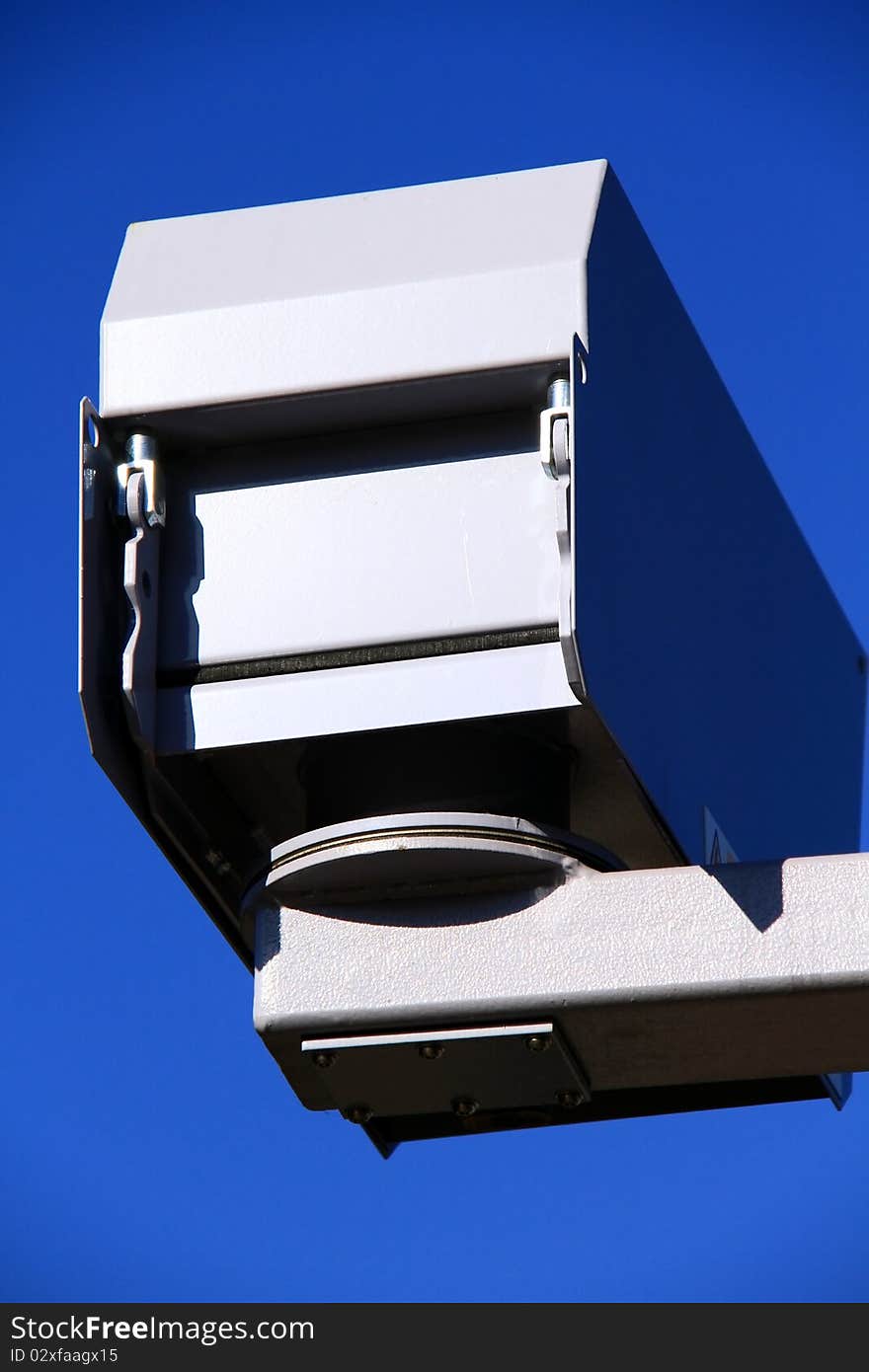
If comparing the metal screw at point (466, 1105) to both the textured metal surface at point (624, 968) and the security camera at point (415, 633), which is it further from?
the textured metal surface at point (624, 968)

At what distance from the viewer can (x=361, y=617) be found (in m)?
3.87

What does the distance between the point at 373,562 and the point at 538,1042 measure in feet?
2.86

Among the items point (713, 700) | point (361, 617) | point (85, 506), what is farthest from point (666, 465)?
point (85, 506)

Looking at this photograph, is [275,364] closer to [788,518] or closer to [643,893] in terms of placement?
[643,893]

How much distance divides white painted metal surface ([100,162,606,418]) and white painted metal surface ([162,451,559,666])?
7.5 inches

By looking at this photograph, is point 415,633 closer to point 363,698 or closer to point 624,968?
point 363,698

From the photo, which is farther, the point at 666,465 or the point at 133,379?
the point at 666,465

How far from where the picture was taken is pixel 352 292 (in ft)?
13.1

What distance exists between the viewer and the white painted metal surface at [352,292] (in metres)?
3.92

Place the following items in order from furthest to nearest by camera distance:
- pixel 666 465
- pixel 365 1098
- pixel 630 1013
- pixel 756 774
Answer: pixel 756 774
pixel 666 465
pixel 365 1098
pixel 630 1013

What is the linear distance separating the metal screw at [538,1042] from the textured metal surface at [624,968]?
3 centimetres

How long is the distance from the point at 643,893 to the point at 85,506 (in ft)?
3.77

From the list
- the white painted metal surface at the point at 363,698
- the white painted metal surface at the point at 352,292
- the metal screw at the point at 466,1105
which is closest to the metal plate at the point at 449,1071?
the metal screw at the point at 466,1105

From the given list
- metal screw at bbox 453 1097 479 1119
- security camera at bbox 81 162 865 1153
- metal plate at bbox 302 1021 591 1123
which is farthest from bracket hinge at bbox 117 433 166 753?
metal screw at bbox 453 1097 479 1119
